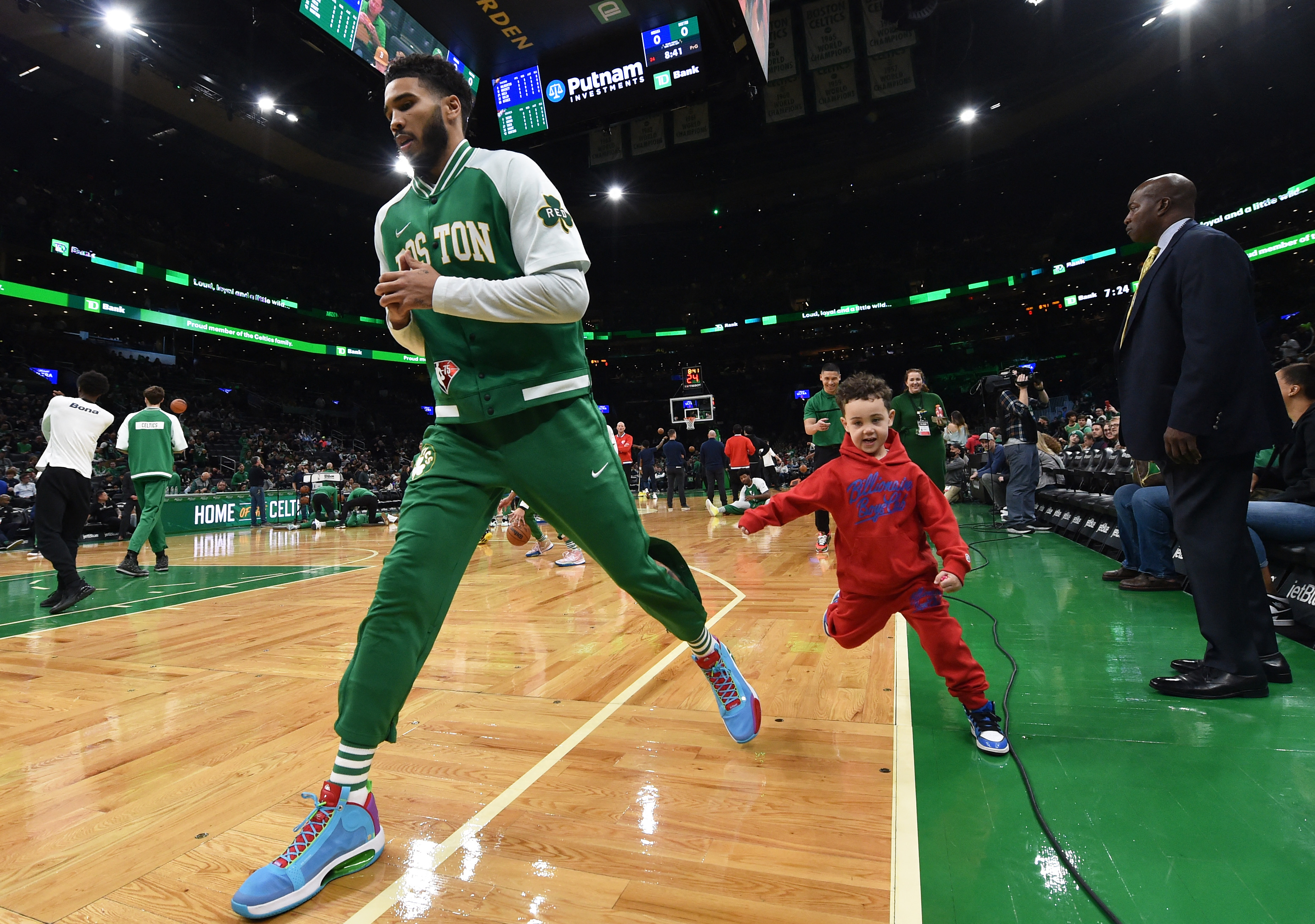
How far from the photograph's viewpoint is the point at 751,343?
3312 centimetres

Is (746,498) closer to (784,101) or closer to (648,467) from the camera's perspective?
(648,467)

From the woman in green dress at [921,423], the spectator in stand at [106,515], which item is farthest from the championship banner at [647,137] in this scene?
the spectator in stand at [106,515]

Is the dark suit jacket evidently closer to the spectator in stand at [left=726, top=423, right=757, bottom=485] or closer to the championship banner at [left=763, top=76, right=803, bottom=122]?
the spectator in stand at [left=726, top=423, right=757, bottom=485]

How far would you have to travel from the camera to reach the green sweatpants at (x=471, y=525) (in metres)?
1.40

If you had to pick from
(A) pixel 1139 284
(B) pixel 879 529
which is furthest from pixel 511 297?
(A) pixel 1139 284

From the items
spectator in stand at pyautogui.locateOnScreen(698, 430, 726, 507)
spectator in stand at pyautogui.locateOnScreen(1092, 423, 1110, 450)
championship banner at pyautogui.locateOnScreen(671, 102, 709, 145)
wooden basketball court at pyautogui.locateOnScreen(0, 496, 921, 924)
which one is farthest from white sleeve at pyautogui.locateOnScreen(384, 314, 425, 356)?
championship banner at pyautogui.locateOnScreen(671, 102, 709, 145)

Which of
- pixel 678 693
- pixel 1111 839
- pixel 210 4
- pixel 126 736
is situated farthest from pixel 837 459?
pixel 210 4

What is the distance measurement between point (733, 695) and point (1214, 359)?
2020mm

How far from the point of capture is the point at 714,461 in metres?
12.8

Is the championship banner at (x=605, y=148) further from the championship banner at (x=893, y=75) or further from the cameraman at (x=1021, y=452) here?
the cameraman at (x=1021, y=452)

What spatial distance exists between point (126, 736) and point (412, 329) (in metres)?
1.90

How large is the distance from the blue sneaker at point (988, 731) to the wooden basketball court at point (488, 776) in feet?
0.70

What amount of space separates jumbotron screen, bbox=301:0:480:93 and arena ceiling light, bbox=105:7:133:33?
26.8 feet

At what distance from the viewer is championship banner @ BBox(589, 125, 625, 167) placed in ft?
62.9
